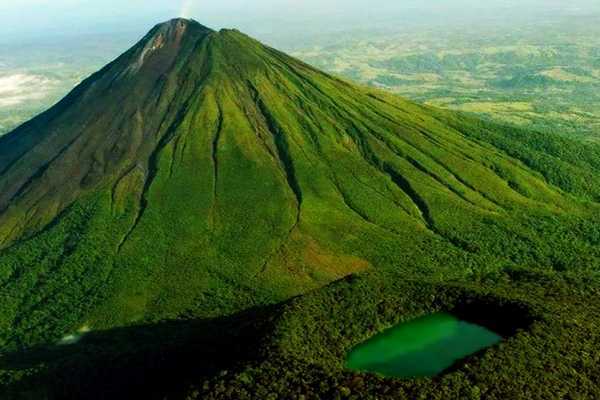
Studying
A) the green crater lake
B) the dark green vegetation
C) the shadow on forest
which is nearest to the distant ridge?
the dark green vegetation

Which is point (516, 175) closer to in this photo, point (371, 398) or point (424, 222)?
point (424, 222)

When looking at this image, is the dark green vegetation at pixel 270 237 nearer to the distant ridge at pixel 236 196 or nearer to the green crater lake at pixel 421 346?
the distant ridge at pixel 236 196

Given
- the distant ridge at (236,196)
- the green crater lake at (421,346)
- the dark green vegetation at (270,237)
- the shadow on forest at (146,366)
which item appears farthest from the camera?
the distant ridge at (236,196)

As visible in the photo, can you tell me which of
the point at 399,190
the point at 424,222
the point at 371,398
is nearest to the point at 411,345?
the point at 371,398

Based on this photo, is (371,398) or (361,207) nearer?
(371,398)

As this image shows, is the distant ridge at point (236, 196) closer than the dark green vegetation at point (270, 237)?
No

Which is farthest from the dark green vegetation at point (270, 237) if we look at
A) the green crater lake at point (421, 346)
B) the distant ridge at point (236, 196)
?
the green crater lake at point (421, 346)

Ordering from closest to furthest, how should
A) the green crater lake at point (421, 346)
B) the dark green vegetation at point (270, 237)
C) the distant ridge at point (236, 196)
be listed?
the green crater lake at point (421, 346) < the dark green vegetation at point (270, 237) < the distant ridge at point (236, 196)
